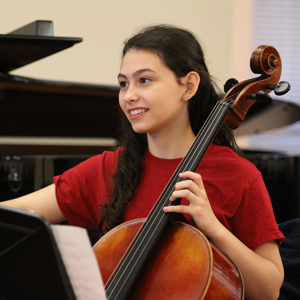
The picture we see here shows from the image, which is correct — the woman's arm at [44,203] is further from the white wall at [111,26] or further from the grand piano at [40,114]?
the white wall at [111,26]

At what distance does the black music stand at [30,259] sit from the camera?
0.65 meters

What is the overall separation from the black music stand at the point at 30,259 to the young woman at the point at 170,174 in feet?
1.18

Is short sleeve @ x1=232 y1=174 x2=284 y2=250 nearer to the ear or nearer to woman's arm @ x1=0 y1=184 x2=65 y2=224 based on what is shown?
the ear

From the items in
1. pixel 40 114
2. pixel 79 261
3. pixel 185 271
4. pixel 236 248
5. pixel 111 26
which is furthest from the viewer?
pixel 111 26

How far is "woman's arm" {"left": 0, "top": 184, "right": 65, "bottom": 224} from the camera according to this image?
50.5 inches

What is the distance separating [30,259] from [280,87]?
76 centimetres

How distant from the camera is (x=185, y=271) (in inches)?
36.3

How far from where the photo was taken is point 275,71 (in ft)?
4.00

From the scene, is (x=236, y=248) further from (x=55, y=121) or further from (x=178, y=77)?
(x=55, y=121)

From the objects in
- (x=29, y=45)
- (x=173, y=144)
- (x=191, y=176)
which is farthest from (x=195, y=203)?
(x=29, y=45)

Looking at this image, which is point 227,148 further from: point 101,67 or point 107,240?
point 101,67

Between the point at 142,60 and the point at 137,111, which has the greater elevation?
the point at 142,60

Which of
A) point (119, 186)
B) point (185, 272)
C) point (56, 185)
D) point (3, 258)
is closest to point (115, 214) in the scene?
point (119, 186)

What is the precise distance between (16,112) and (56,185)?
125 centimetres
